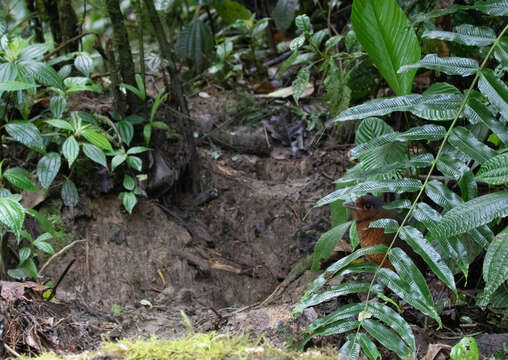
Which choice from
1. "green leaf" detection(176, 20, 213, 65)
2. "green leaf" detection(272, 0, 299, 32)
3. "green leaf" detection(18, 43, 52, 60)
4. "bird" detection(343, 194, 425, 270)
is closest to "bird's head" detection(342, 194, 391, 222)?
"bird" detection(343, 194, 425, 270)

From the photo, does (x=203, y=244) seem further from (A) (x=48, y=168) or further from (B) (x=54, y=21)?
(B) (x=54, y=21)

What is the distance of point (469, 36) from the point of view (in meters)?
1.51

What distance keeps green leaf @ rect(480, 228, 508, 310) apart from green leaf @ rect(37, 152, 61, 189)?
2.00 m

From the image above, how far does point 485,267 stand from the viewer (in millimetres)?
1211

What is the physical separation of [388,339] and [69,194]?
1.89 meters

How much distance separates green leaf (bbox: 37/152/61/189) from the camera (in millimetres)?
2396

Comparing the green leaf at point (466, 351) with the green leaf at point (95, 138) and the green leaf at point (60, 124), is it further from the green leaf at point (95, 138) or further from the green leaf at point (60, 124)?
the green leaf at point (60, 124)

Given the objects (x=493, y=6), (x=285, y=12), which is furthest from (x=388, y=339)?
(x=285, y=12)

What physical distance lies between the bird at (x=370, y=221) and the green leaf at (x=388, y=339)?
1.98 ft

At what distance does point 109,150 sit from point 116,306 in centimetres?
81

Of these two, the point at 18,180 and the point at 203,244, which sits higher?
the point at 18,180

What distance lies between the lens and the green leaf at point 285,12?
11.7ft

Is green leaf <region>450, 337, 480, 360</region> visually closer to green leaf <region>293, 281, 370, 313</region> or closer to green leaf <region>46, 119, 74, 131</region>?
green leaf <region>293, 281, 370, 313</region>

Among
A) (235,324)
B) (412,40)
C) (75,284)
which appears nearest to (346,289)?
(235,324)
